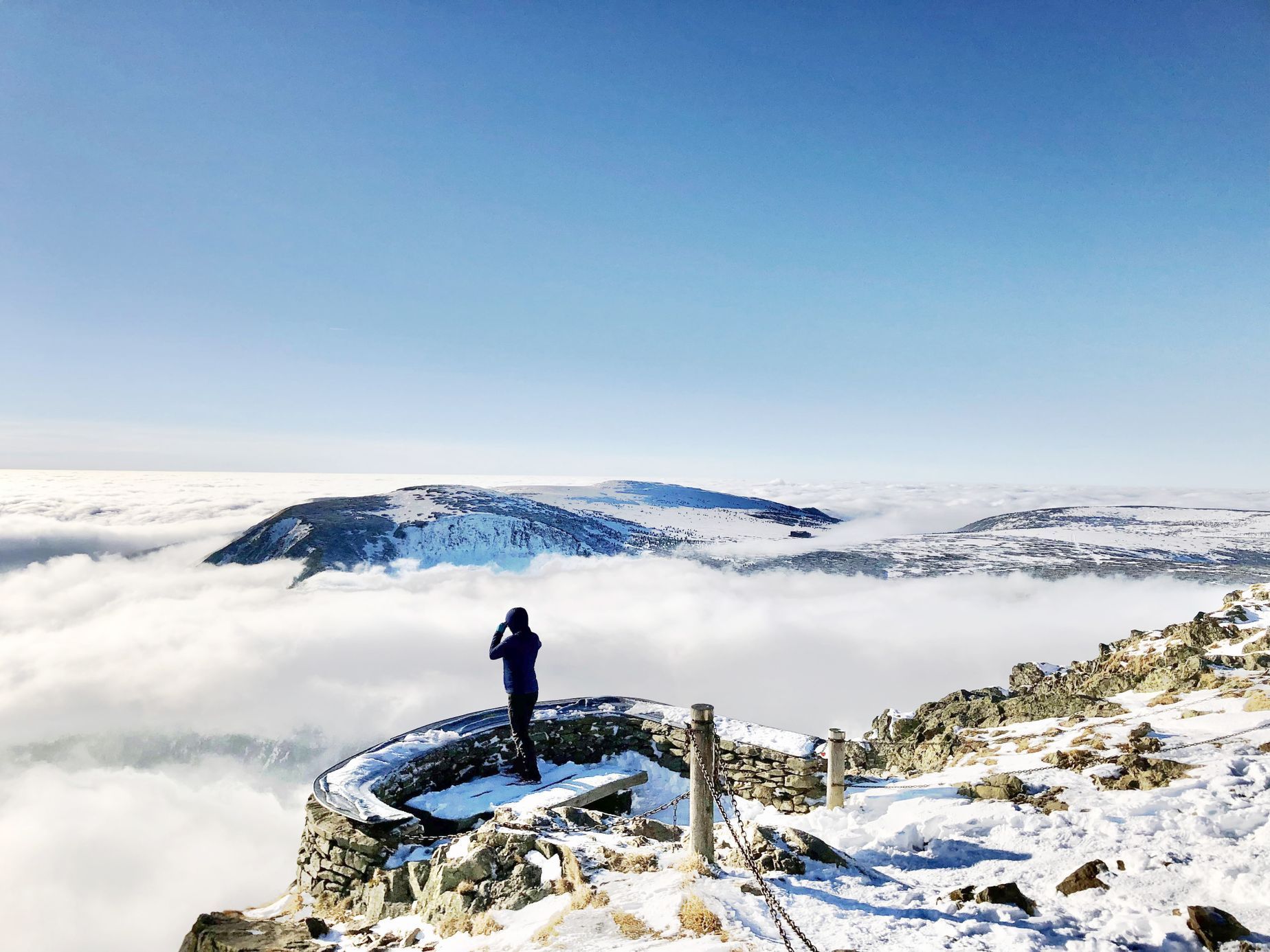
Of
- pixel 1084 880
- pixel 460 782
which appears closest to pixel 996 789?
pixel 1084 880

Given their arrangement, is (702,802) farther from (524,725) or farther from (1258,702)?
(1258,702)

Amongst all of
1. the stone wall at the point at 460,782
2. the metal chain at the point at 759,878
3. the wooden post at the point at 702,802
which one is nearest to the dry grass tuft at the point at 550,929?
the wooden post at the point at 702,802

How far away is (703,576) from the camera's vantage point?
160m

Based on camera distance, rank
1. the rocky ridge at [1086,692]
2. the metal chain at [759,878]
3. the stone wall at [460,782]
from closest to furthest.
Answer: the metal chain at [759,878] < the stone wall at [460,782] < the rocky ridge at [1086,692]

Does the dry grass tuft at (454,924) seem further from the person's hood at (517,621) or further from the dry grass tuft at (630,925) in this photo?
the person's hood at (517,621)

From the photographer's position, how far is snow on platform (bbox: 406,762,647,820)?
10078 mm

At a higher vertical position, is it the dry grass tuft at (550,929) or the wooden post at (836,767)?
the dry grass tuft at (550,929)

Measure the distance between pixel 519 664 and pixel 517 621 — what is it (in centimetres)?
75

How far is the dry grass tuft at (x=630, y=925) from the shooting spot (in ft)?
15.0

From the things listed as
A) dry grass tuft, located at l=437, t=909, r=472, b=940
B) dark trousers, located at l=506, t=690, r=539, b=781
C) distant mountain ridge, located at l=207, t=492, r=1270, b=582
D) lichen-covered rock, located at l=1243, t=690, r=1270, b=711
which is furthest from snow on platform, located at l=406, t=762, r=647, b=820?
distant mountain ridge, located at l=207, t=492, r=1270, b=582

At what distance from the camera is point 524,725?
410 inches

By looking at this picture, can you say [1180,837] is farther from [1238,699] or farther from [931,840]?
[1238,699]

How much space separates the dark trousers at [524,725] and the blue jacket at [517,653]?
0.13m

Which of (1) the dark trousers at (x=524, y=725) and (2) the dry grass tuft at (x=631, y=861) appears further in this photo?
(1) the dark trousers at (x=524, y=725)
